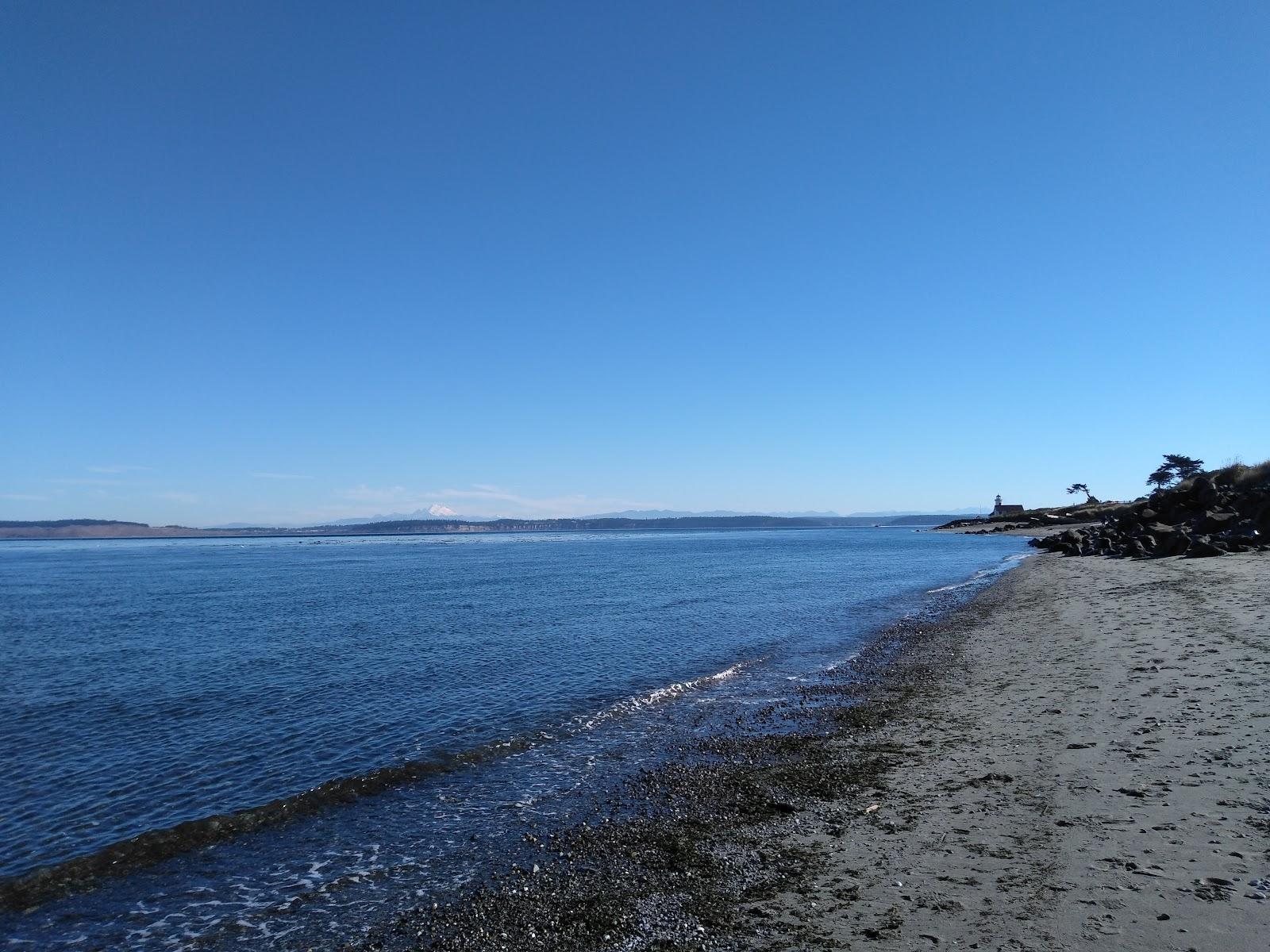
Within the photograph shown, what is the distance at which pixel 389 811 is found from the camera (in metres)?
11.7

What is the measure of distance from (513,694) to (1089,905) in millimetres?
14697

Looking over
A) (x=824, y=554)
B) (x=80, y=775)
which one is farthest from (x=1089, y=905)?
(x=824, y=554)

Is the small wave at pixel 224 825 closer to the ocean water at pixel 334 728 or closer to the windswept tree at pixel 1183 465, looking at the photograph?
the ocean water at pixel 334 728

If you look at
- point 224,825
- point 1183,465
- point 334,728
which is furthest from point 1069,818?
point 1183,465

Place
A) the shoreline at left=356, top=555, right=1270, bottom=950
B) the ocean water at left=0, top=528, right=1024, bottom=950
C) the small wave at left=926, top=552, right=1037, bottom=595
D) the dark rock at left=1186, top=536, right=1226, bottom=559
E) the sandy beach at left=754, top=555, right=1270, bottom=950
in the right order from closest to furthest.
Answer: the sandy beach at left=754, top=555, right=1270, bottom=950, the shoreline at left=356, top=555, right=1270, bottom=950, the ocean water at left=0, top=528, right=1024, bottom=950, the dark rock at left=1186, top=536, right=1226, bottom=559, the small wave at left=926, top=552, right=1037, bottom=595

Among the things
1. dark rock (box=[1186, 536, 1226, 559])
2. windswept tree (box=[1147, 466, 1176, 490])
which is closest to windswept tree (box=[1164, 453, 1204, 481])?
windswept tree (box=[1147, 466, 1176, 490])

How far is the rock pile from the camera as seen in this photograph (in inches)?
1455

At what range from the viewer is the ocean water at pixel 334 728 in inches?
364

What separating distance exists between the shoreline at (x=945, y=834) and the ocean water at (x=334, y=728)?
160 cm

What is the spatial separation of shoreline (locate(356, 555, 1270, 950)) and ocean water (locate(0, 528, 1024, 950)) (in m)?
1.60

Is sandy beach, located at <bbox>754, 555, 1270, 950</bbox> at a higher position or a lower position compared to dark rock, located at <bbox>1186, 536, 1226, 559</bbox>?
lower

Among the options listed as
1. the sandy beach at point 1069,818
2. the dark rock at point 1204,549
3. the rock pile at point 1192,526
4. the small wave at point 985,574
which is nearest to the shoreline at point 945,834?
the sandy beach at point 1069,818

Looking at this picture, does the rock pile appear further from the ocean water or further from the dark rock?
the ocean water

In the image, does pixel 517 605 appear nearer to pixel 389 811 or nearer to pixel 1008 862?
pixel 389 811
